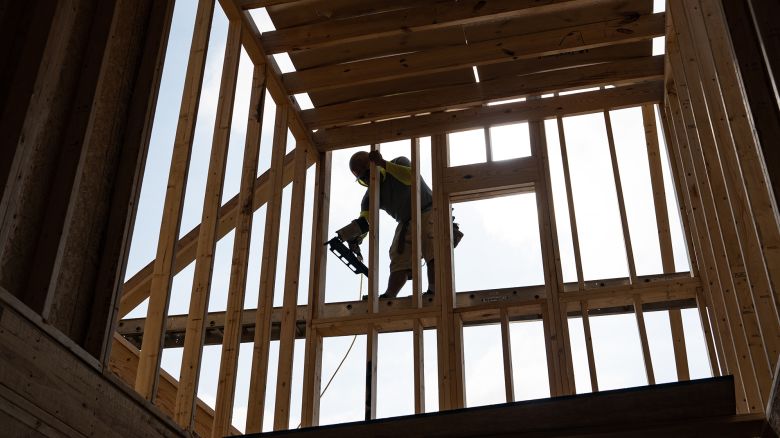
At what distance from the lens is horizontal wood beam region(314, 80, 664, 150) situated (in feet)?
23.1

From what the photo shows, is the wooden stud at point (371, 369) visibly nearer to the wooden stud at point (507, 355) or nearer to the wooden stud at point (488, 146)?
the wooden stud at point (507, 355)

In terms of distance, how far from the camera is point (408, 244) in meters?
7.37

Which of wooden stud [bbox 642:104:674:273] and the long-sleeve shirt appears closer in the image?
wooden stud [bbox 642:104:674:273]

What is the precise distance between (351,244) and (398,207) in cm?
60

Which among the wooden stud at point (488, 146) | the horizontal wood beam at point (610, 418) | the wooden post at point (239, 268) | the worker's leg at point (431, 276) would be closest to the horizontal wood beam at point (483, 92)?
the wooden stud at point (488, 146)

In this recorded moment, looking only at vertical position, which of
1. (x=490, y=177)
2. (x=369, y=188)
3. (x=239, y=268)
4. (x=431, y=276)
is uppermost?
(x=369, y=188)

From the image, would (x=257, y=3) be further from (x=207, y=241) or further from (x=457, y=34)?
(x=207, y=241)

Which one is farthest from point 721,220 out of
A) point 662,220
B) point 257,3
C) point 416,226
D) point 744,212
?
point 257,3

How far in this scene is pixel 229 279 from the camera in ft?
18.3

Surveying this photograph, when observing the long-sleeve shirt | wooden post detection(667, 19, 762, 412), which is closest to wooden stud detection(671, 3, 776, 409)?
wooden post detection(667, 19, 762, 412)

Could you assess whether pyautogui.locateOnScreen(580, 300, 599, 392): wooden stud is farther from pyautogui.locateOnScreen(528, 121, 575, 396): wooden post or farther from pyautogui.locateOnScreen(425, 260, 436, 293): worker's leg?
pyautogui.locateOnScreen(425, 260, 436, 293): worker's leg

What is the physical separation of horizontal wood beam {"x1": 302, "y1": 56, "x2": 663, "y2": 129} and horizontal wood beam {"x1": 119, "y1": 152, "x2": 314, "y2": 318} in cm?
49

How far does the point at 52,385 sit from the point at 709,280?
4643 millimetres

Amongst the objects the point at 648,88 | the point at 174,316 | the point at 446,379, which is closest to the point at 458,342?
the point at 446,379
